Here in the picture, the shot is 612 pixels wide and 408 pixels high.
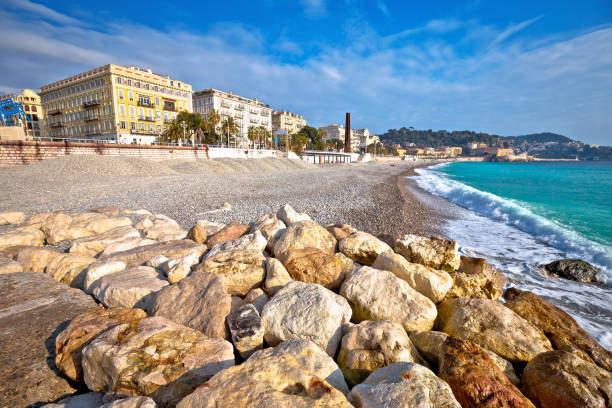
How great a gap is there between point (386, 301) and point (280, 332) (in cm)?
130

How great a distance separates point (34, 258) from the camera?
13.2ft

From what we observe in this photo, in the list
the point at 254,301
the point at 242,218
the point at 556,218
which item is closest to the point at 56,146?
the point at 242,218

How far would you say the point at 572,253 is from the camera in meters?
8.76

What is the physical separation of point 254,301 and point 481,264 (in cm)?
408

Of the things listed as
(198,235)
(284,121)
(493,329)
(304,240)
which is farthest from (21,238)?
(284,121)

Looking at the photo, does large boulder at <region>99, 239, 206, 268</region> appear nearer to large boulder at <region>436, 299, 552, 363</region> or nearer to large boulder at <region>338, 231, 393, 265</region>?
large boulder at <region>338, 231, 393, 265</region>

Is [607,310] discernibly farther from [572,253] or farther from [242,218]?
[242,218]

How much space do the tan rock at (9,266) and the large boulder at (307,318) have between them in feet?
12.2

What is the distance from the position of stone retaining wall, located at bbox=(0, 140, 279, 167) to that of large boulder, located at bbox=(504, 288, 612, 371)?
32.2 m

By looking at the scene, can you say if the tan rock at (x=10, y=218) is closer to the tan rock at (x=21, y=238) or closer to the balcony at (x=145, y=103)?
the tan rock at (x=21, y=238)

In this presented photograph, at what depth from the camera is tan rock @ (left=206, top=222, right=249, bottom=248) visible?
197 inches

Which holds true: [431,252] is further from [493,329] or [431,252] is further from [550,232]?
[550,232]

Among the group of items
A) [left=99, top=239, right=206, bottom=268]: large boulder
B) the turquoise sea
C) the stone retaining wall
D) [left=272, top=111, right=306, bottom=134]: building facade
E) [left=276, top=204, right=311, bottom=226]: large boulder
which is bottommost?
the turquoise sea

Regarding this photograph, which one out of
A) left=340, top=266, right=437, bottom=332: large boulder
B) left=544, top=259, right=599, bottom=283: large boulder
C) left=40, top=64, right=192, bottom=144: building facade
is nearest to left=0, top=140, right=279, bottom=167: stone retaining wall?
left=40, top=64, right=192, bottom=144: building facade
